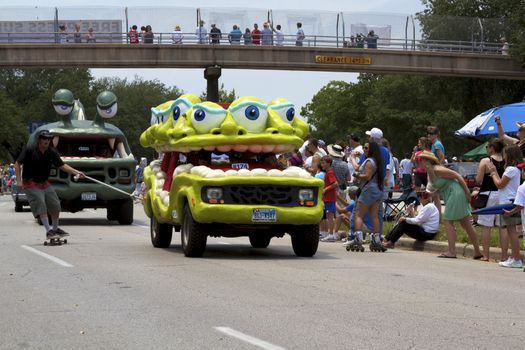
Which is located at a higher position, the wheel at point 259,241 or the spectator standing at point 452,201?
the spectator standing at point 452,201

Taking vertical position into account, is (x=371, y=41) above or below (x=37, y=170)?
above

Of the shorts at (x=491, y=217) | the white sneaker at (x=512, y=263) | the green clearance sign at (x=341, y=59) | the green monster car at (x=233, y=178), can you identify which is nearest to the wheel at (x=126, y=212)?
the green monster car at (x=233, y=178)

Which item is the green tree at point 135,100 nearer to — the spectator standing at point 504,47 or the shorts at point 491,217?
the spectator standing at point 504,47

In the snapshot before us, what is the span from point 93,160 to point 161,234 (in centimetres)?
822

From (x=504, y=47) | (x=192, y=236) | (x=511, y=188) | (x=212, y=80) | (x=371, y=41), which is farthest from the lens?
(x=212, y=80)

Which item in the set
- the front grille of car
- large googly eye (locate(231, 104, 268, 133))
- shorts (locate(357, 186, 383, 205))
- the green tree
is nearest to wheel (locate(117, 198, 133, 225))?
shorts (locate(357, 186, 383, 205))

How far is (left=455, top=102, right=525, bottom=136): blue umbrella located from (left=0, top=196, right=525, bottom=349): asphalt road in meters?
6.63

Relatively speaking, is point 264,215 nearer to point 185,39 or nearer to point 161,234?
point 161,234

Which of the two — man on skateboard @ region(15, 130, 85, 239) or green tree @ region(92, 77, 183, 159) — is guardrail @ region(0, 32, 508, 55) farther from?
green tree @ region(92, 77, 183, 159)

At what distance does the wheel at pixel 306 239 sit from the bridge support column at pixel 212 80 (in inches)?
1656

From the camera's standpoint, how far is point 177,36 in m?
57.2

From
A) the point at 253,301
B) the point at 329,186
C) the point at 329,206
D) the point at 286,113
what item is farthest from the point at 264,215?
the point at 329,206

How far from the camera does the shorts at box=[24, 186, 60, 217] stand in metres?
18.0

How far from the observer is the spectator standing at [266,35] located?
57.1m
